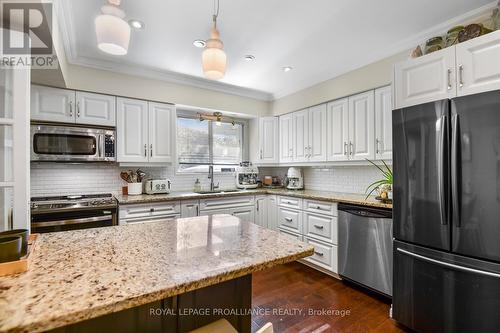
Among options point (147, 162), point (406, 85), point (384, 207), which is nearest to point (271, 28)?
point (406, 85)

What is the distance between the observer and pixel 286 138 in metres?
3.94

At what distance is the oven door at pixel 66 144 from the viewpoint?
2500 mm

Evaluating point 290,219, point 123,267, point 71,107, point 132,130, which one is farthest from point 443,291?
point 71,107

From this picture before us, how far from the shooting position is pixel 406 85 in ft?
6.40

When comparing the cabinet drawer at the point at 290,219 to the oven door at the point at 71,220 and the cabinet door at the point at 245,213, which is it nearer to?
the cabinet door at the point at 245,213

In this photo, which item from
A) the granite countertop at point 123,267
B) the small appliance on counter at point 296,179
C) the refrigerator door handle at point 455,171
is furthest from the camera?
the small appliance on counter at point 296,179

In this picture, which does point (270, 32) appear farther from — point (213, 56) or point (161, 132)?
point (161, 132)

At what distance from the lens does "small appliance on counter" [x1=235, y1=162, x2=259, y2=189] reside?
13.1ft

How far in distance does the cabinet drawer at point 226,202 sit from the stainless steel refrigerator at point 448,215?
6.71 ft

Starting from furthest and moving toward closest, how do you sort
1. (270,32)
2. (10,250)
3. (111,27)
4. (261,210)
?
(261,210) < (270,32) < (111,27) < (10,250)

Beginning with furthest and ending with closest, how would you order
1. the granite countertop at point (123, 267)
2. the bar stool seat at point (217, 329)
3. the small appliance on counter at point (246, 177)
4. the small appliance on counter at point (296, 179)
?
the small appliance on counter at point (246, 177) < the small appliance on counter at point (296, 179) < the bar stool seat at point (217, 329) < the granite countertop at point (123, 267)

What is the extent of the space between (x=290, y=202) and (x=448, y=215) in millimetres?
1929

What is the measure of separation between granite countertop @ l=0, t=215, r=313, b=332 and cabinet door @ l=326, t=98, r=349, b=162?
2.07 metres

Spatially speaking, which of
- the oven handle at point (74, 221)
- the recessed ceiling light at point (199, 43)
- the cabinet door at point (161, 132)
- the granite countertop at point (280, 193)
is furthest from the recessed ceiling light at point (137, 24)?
the oven handle at point (74, 221)
